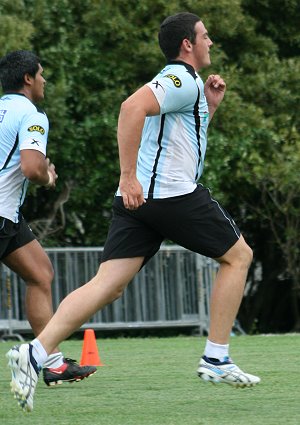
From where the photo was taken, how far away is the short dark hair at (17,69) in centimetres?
789

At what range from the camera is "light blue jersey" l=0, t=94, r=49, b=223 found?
7.55 meters

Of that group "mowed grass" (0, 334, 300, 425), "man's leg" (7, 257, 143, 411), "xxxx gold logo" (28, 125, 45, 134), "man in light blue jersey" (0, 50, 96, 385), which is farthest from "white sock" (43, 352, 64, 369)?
"xxxx gold logo" (28, 125, 45, 134)

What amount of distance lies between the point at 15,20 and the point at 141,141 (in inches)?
320

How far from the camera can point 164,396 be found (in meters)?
7.23

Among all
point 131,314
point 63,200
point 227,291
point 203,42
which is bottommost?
A: point 131,314

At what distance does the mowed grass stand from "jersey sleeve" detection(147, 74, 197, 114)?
1483mm

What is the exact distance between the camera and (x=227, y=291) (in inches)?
269

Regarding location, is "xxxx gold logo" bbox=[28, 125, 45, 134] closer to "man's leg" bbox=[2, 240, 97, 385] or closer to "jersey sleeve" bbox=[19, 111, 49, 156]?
"jersey sleeve" bbox=[19, 111, 49, 156]

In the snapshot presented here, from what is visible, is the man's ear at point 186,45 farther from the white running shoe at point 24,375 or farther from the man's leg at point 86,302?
the white running shoe at point 24,375

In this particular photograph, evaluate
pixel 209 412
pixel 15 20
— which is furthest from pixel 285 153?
pixel 209 412

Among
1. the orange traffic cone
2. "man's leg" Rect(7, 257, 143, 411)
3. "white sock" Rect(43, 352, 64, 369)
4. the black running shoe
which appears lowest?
the orange traffic cone

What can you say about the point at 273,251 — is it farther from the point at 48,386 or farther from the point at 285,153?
the point at 48,386

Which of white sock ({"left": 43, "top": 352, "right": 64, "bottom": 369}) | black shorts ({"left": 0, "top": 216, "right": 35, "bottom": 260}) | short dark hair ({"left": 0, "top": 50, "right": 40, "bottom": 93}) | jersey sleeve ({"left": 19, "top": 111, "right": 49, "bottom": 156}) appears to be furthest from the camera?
white sock ({"left": 43, "top": 352, "right": 64, "bottom": 369})

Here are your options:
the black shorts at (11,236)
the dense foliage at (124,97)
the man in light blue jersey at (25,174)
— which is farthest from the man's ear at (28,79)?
the dense foliage at (124,97)
